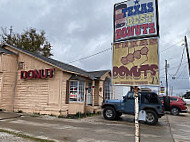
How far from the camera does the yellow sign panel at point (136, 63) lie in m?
4.30

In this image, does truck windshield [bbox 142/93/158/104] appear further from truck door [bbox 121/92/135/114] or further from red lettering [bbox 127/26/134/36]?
red lettering [bbox 127/26/134/36]

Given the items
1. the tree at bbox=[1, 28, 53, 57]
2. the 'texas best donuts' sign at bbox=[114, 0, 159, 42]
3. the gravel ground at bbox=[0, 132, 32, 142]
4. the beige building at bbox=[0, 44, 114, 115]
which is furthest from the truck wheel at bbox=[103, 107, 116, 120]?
the tree at bbox=[1, 28, 53, 57]

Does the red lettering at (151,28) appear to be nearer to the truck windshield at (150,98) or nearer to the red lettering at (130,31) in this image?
the red lettering at (130,31)

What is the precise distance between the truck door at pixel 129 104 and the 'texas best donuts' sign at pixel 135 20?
21.3 feet

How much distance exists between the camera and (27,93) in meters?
13.5

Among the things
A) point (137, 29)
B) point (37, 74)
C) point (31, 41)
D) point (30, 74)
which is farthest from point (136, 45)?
point (31, 41)

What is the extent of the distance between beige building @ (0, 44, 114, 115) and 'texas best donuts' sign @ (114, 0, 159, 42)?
774 cm

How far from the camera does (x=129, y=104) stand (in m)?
10.6

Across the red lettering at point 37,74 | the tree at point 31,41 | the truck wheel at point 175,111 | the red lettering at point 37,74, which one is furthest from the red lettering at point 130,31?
the tree at point 31,41

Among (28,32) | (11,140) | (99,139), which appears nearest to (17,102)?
(11,140)

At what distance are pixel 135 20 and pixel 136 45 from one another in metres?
0.73

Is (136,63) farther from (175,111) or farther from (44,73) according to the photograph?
(175,111)

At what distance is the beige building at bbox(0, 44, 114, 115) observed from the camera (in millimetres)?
12273

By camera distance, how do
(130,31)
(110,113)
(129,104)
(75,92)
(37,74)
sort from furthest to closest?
(75,92)
(37,74)
(110,113)
(129,104)
(130,31)
